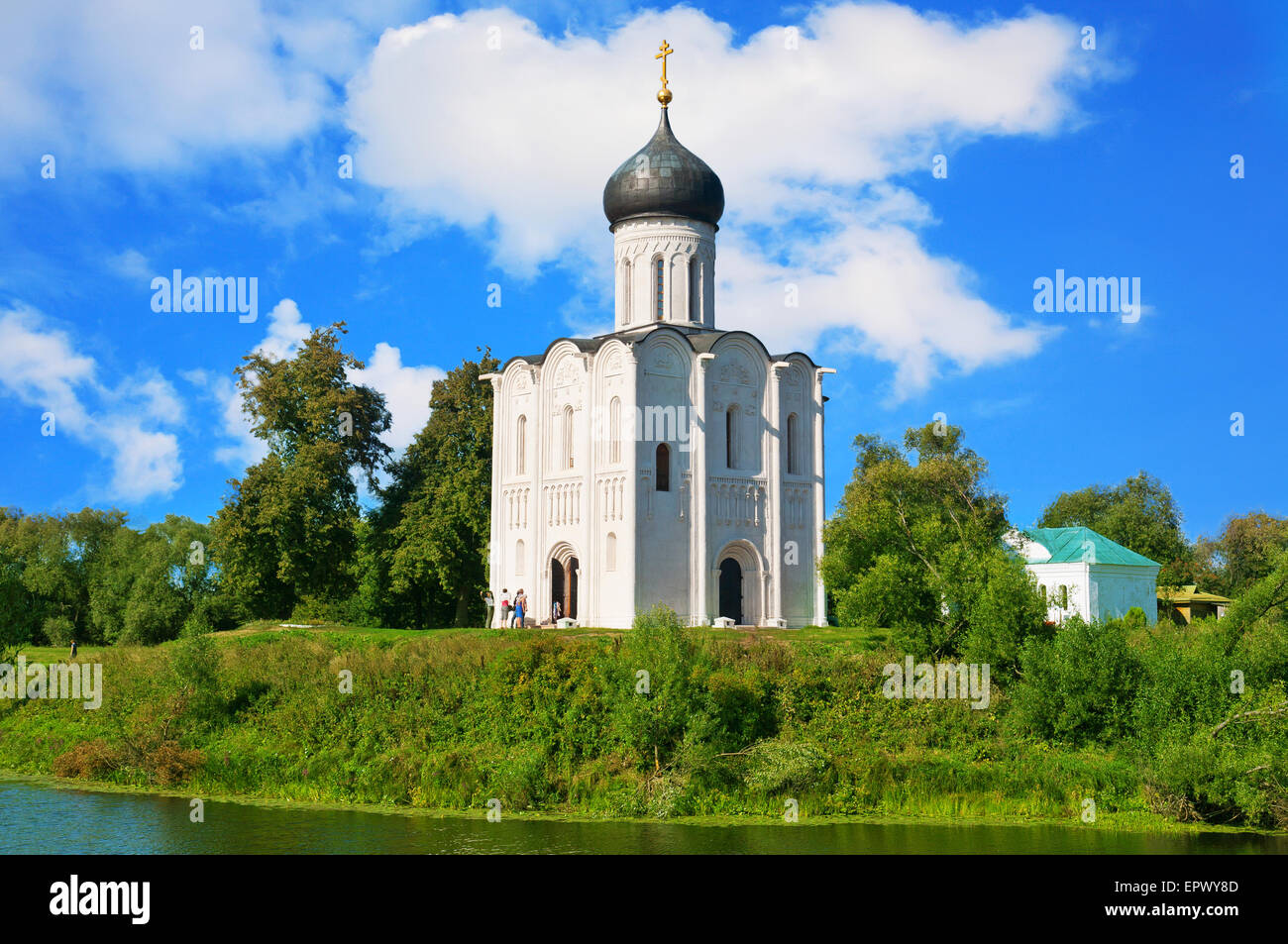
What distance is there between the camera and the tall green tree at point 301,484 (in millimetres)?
35281

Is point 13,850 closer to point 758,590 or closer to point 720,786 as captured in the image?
point 720,786

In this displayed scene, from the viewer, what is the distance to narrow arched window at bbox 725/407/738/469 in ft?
105

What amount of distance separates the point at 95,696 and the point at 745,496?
15.9 metres

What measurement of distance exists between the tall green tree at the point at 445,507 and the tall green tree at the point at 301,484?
1.27 meters

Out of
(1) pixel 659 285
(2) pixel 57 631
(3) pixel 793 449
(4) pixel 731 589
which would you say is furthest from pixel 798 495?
(2) pixel 57 631

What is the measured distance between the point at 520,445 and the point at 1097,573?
20276mm

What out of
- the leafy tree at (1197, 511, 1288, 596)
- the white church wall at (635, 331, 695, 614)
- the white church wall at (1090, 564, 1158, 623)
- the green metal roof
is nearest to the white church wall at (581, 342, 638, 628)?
the white church wall at (635, 331, 695, 614)

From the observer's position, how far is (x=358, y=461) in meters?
38.2

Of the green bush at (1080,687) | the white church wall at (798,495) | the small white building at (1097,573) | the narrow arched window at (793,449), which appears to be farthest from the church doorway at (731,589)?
the small white building at (1097,573)

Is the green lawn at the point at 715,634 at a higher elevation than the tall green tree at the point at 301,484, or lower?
lower

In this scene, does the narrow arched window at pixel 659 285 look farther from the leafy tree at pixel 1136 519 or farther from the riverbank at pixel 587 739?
the leafy tree at pixel 1136 519

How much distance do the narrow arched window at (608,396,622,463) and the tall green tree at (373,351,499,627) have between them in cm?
775
